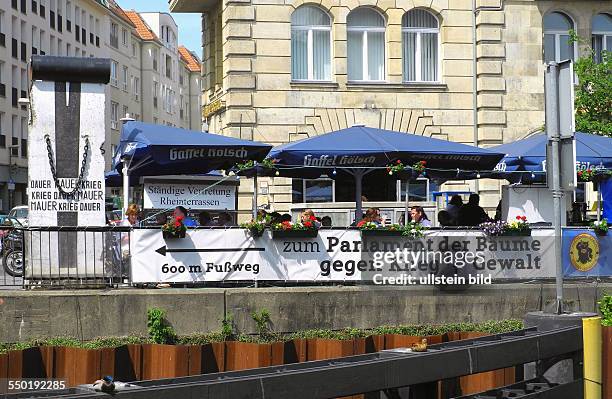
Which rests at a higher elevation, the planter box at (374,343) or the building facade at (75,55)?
the building facade at (75,55)

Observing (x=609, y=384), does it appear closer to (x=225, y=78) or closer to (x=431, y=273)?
(x=431, y=273)

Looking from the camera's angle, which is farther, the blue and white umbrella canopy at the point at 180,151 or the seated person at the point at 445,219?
the seated person at the point at 445,219

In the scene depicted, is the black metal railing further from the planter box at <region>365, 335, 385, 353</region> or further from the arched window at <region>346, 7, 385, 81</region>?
the arched window at <region>346, 7, 385, 81</region>

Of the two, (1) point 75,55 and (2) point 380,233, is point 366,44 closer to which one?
(2) point 380,233

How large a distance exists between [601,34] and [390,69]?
6.69 metres

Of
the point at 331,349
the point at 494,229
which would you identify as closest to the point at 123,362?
the point at 331,349

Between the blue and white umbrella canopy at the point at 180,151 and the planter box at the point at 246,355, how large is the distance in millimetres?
6769

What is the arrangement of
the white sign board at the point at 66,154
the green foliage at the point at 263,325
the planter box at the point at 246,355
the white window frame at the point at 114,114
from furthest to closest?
the white window frame at the point at 114,114 → the white sign board at the point at 66,154 → the green foliage at the point at 263,325 → the planter box at the point at 246,355

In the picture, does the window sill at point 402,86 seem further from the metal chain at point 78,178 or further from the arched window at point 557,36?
the metal chain at point 78,178

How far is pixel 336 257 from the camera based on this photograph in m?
14.9

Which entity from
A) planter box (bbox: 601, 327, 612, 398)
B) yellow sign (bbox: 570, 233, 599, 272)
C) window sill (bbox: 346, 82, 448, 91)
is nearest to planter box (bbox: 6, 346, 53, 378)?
planter box (bbox: 601, 327, 612, 398)

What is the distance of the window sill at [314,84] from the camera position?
2839 cm

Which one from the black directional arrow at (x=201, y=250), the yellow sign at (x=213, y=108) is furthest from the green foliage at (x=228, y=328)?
the yellow sign at (x=213, y=108)

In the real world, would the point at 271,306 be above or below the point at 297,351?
above
